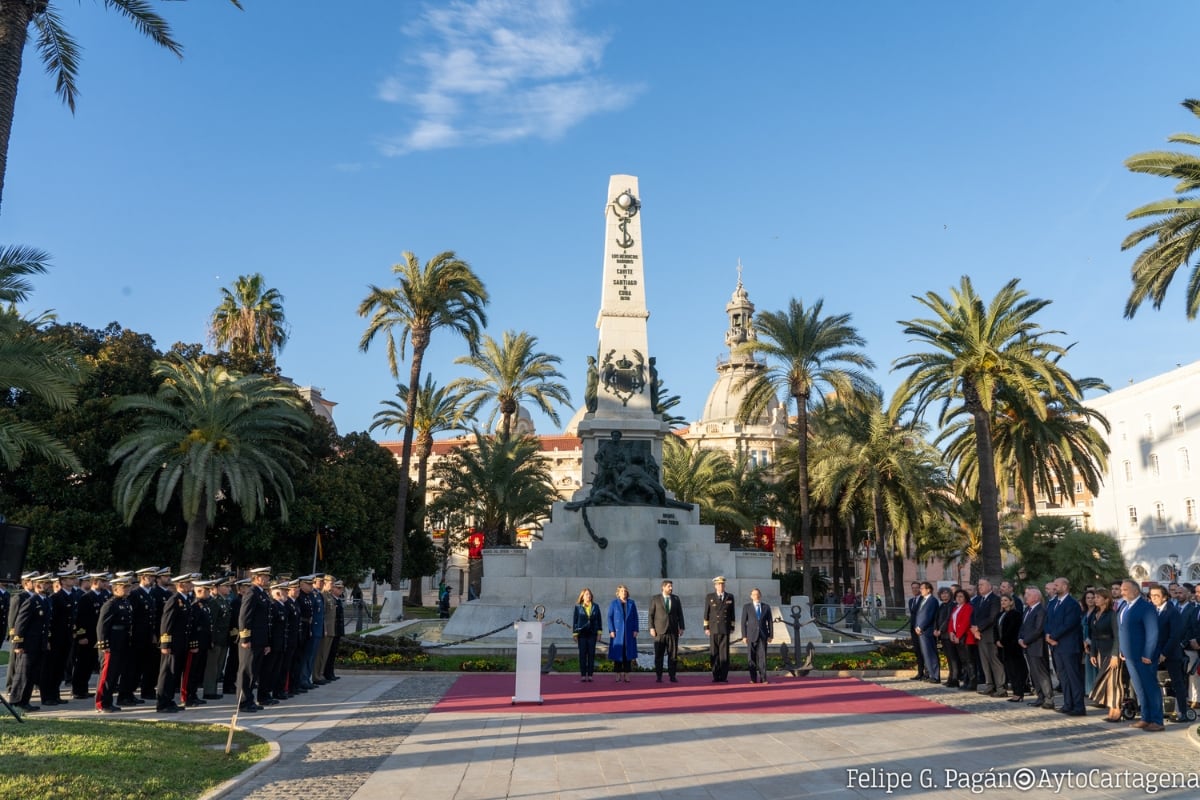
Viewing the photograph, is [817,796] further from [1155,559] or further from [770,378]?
[1155,559]

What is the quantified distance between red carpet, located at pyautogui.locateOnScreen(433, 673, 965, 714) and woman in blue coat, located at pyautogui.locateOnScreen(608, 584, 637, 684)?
0.29 meters

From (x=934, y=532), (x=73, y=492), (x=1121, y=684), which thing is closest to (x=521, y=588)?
(x=1121, y=684)

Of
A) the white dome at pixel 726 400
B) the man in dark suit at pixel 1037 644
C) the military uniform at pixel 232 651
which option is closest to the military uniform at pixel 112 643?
the military uniform at pixel 232 651

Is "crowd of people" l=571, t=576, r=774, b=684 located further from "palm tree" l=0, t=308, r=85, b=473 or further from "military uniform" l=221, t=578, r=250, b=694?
"palm tree" l=0, t=308, r=85, b=473

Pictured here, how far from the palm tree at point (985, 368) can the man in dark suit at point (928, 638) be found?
47.3 ft

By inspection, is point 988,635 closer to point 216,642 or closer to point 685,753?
point 685,753

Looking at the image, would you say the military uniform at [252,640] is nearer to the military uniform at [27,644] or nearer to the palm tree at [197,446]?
the military uniform at [27,644]

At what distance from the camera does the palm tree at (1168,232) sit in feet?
69.4

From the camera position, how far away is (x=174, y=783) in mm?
7160

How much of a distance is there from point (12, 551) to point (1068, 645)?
1251 centimetres

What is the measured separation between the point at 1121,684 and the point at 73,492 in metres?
29.4

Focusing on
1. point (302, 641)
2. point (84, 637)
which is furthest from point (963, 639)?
point (84, 637)

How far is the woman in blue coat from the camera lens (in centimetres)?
1452

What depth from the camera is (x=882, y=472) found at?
41.7 metres
